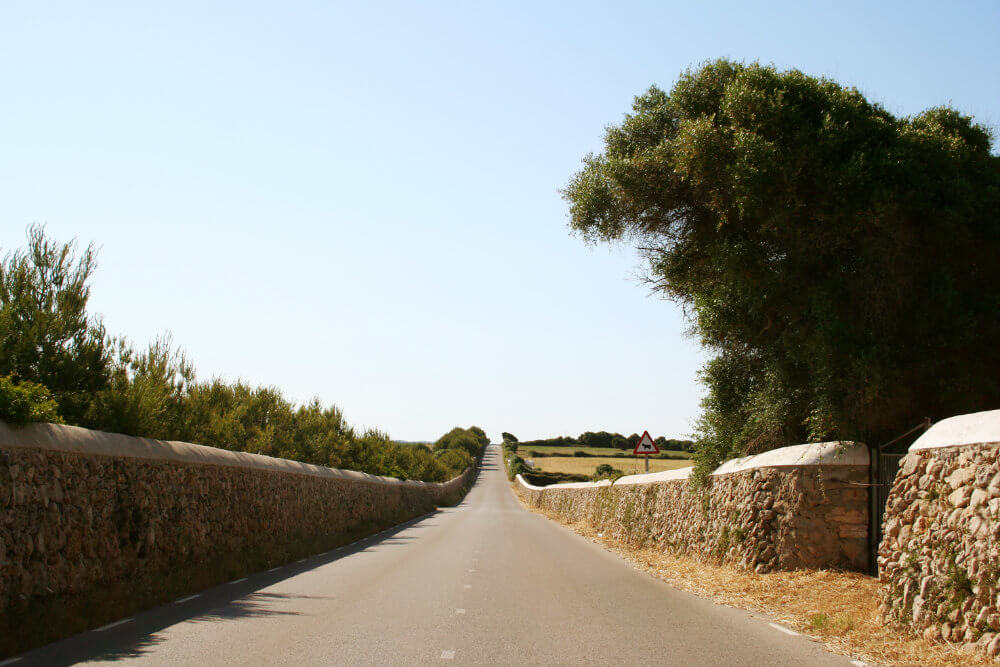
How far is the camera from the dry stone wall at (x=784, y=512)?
11.5 meters

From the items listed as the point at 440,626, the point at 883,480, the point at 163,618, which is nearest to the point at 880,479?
the point at 883,480

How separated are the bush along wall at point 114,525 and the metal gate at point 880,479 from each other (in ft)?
33.0

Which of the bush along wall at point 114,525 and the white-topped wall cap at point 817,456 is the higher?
the white-topped wall cap at point 817,456

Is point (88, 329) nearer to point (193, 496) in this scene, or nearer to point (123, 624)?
point (193, 496)

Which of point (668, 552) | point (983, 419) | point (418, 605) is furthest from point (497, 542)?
point (983, 419)

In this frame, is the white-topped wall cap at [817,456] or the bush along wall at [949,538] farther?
the white-topped wall cap at [817,456]

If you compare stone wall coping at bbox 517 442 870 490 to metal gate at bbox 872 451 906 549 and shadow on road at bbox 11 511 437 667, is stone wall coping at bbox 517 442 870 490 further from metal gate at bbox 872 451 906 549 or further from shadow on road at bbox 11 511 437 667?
shadow on road at bbox 11 511 437 667

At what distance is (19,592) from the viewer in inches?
332

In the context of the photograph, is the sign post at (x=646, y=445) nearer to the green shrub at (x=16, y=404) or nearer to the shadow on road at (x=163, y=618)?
the shadow on road at (x=163, y=618)

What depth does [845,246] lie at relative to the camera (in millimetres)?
12008

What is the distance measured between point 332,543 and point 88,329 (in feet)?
34.4

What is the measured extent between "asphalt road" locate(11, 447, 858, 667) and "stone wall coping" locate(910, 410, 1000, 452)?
8.22 ft

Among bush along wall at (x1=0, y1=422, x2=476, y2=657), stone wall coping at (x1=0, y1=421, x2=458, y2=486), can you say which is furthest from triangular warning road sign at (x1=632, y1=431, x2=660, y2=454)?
stone wall coping at (x1=0, y1=421, x2=458, y2=486)

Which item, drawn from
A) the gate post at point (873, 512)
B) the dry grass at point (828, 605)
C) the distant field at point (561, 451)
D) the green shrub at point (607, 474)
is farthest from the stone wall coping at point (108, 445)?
the distant field at point (561, 451)
